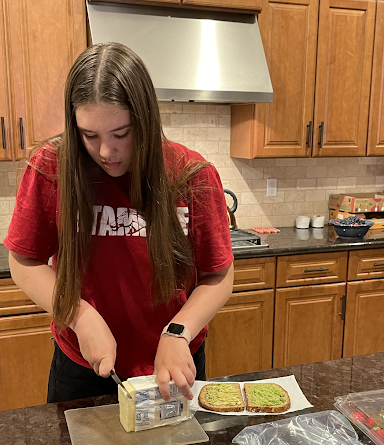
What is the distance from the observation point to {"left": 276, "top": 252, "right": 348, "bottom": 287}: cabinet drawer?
2748 millimetres

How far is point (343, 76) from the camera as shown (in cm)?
299

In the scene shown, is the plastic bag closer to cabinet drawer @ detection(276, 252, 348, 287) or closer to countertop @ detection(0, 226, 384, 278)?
countertop @ detection(0, 226, 384, 278)

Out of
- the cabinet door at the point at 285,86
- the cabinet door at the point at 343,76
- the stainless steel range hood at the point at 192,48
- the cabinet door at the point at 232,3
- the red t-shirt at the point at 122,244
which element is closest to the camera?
the red t-shirt at the point at 122,244

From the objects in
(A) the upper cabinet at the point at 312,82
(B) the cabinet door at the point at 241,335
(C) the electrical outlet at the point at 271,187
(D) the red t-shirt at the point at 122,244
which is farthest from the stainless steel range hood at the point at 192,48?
(D) the red t-shirt at the point at 122,244

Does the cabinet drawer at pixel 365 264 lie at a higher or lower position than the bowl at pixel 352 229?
lower

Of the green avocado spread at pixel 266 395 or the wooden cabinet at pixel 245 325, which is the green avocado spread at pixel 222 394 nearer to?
the green avocado spread at pixel 266 395

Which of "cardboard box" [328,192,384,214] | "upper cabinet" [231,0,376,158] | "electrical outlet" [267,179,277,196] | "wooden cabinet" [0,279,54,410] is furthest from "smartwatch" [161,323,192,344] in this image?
"cardboard box" [328,192,384,214]

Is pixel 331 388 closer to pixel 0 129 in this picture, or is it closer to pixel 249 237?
pixel 249 237

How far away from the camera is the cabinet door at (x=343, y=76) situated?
291 cm

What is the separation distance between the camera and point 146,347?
1250mm

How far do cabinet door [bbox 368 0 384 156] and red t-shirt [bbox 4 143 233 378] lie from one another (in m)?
2.23

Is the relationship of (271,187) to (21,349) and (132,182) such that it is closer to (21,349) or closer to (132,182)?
(21,349)

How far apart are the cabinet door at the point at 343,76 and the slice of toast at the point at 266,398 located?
7.02 ft

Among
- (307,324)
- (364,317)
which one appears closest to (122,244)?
(307,324)
